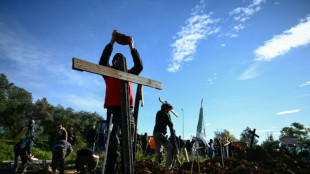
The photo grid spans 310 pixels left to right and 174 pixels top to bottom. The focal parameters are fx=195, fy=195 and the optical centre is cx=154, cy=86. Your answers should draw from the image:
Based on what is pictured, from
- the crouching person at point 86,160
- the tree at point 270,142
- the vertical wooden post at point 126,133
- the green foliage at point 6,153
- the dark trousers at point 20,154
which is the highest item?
the vertical wooden post at point 126,133

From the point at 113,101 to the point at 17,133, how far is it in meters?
34.7

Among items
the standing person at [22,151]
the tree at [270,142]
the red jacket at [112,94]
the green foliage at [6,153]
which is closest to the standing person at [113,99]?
the red jacket at [112,94]

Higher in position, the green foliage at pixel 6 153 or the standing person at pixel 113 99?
the standing person at pixel 113 99

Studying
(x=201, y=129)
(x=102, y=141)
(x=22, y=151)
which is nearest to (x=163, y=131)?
(x=201, y=129)

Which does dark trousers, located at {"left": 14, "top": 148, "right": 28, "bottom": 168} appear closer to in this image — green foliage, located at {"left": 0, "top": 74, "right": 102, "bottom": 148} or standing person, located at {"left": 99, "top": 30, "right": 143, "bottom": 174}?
standing person, located at {"left": 99, "top": 30, "right": 143, "bottom": 174}

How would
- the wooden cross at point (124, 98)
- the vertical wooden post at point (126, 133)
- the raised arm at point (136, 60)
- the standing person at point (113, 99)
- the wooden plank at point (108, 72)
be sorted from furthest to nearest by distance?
the raised arm at point (136, 60) → the standing person at point (113, 99) → the vertical wooden post at point (126, 133) → the wooden cross at point (124, 98) → the wooden plank at point (108, 72)

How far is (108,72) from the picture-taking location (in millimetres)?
2551

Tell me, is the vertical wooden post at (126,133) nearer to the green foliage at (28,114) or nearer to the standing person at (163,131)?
the standing person at (163,131)

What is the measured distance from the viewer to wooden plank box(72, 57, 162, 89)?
2215 millimetres

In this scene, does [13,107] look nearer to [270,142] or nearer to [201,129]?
[201,129]

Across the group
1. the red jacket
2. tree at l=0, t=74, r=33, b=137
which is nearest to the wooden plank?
the red jacket

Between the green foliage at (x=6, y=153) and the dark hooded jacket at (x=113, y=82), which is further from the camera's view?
the green foliage at (x=6, y=153)

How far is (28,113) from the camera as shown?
112 ft

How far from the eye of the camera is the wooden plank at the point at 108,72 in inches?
87.2
